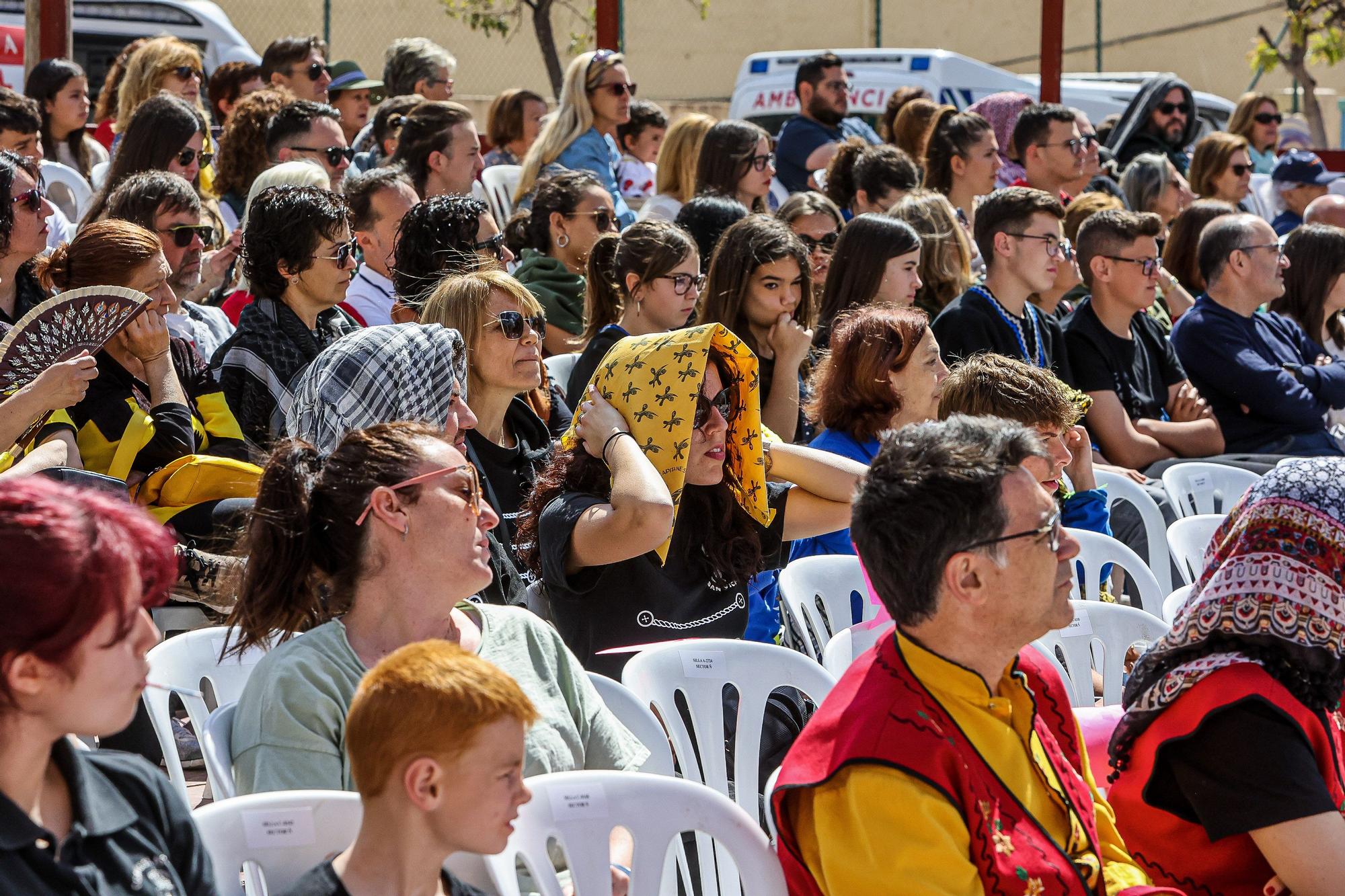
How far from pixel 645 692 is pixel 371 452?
2.37ft

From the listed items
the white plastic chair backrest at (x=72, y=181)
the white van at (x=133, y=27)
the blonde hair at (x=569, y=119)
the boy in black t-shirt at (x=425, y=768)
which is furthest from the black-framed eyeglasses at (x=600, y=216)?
the white van at (x=133, y=27)

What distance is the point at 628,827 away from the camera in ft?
7.70

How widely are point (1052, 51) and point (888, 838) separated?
9.36m

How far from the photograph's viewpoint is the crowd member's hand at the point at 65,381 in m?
3.65

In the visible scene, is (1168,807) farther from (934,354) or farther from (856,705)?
(934,354)

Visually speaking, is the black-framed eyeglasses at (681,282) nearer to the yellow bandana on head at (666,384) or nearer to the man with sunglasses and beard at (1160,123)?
the yellow bandana on head at (666,384)

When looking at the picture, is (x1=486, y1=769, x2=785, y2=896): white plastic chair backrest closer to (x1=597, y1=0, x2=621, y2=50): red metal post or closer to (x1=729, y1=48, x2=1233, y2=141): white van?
(x1=597, y1=0, x2=621, y2=50): red metal post

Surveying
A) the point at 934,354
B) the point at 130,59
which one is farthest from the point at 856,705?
the point at 130,59

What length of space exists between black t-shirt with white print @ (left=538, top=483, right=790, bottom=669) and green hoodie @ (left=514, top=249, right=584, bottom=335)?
2453 millimetres

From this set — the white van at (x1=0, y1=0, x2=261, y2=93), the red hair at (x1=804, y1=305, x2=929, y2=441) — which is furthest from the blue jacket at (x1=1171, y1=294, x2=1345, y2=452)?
the white van at (x1=0, y1=0, x2=261, y2=93)

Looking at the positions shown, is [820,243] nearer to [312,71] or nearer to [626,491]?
[626,491]

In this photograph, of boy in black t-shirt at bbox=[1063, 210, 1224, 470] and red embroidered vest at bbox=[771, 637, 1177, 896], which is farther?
boy in black t-shirt at bbox=[1063, 210, 1224, 470]

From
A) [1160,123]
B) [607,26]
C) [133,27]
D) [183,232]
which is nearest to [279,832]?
[183,232]

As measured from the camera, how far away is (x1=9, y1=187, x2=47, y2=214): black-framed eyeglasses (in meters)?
4.55
